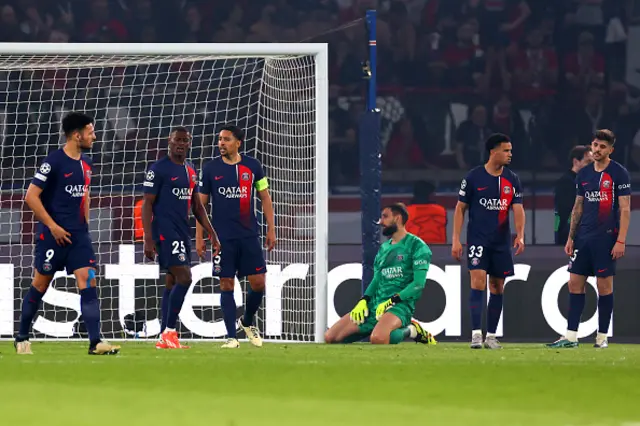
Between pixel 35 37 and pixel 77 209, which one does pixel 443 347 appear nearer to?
pixel 77 209

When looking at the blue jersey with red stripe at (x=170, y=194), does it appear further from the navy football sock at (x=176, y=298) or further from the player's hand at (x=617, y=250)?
the player's hand at (x=617, y=250)

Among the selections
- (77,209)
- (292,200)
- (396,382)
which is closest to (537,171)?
(292,200)

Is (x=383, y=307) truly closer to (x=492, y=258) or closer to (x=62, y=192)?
(x=492, y=258)

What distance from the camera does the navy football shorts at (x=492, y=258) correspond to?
32.8ft

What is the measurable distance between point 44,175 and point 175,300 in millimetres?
1609

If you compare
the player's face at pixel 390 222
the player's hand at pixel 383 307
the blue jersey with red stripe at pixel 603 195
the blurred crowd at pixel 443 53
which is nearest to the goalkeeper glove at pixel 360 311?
the player's hand at pixel 383 307

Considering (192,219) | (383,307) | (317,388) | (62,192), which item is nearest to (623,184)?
(383,307)

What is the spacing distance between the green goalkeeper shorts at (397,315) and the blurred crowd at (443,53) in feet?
14.9

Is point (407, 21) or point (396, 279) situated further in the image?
point (407, 21)

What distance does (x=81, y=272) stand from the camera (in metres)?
8.12

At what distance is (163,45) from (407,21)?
574 centimetres

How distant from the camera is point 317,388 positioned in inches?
249

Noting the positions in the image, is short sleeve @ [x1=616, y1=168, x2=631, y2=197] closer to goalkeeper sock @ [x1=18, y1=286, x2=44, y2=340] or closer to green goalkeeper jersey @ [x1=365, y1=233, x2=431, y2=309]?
green goalkeeper jersey @ [x1=365, y1=233, x2=431, y2=309]

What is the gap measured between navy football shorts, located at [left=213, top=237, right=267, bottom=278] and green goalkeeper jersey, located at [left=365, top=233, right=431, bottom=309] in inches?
50.1
